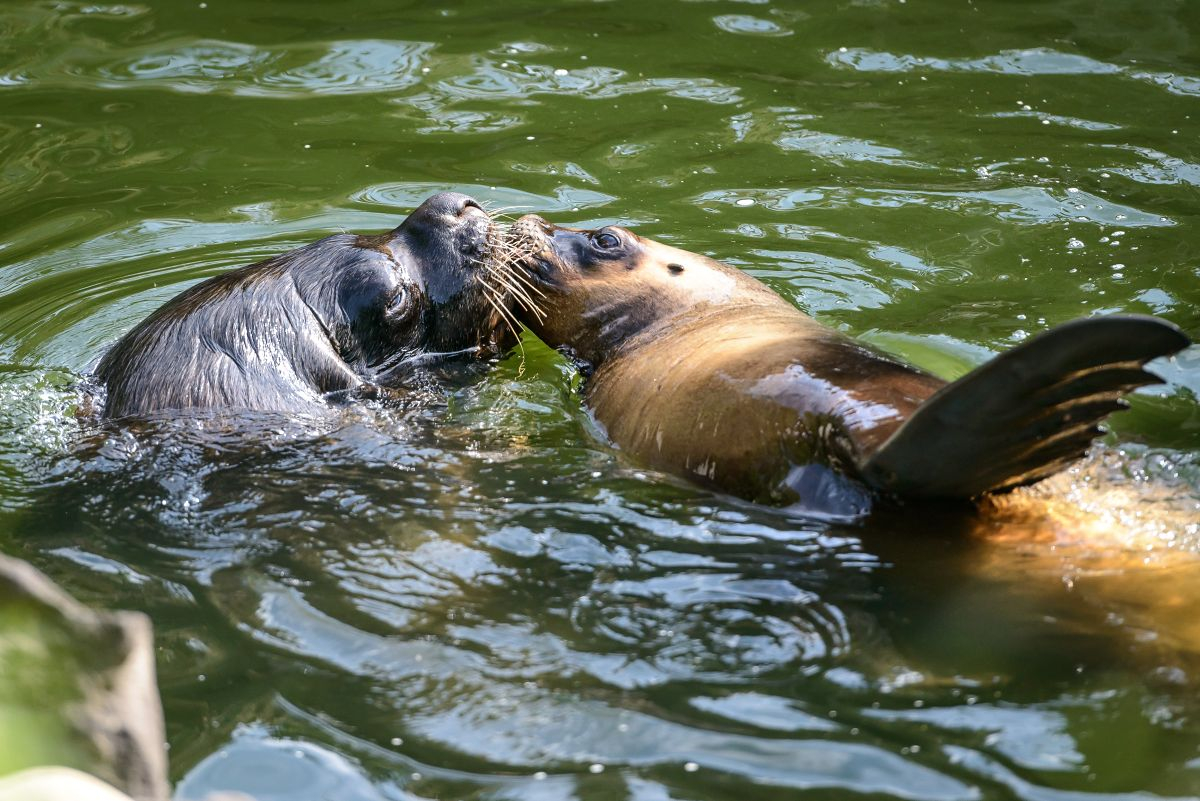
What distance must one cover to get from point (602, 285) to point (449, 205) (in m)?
0.71

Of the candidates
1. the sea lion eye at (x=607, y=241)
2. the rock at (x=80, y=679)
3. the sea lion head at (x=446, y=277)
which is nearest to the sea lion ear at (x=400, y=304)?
the sea lion head at (x=446, y=277)

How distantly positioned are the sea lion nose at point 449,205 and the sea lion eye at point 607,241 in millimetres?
520

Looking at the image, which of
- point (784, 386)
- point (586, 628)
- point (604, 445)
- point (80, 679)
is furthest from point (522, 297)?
point (80, 679)

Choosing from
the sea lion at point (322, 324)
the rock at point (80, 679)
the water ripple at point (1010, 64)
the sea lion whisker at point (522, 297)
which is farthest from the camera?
the water ripple at point (1010, 64)

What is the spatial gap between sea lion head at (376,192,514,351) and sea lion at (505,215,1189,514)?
0.51 feet

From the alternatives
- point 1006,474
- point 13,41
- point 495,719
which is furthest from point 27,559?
point 13,41

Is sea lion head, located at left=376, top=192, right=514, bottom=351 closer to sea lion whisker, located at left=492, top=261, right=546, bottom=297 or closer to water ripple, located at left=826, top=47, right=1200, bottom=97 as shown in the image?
sea lion whisker, located at left=492, top=261, right=546, bottom=297

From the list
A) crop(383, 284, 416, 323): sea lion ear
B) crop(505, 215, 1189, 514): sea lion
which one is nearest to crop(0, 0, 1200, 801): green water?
crop(505, 215, 1189, 514): sea lion

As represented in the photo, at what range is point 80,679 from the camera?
246 cm

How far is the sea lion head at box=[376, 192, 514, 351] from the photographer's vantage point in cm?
562

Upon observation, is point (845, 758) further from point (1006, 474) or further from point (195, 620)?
point (195, 620)

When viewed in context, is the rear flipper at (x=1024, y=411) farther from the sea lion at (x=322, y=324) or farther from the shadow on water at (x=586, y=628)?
the sea lion at (x=322, y=324)

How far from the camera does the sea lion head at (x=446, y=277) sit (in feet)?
18.5

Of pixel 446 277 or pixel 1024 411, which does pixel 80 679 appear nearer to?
pixel 1024 411
